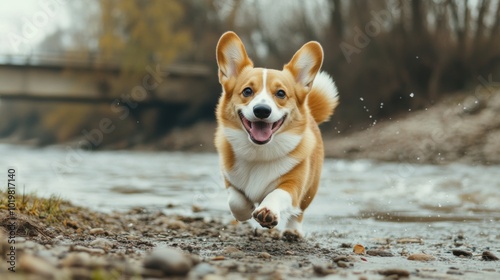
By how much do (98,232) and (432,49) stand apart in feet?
58.7

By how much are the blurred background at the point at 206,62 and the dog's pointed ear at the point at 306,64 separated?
13405mm

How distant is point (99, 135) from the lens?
29812 millimetres

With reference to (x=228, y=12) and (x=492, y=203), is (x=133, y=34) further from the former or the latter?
(x=492, y=203)

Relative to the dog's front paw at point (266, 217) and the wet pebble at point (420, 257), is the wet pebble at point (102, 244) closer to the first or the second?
the dog's front paw at point (266, 217)

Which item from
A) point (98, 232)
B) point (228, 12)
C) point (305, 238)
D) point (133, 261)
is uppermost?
point (228, 12)

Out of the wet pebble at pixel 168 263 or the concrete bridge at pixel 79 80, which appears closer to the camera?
the wet pebble at pixel 168 263

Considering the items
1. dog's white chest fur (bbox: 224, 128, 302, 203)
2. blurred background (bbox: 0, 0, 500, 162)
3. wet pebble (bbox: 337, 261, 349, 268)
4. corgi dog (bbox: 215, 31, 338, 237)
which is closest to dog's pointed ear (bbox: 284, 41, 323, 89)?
corgi dog (bbox: 215, 31, 338, 237)

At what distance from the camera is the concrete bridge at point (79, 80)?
27141 mm

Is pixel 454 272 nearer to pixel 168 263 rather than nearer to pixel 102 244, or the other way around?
pixel 168 263

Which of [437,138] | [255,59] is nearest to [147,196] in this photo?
[437,138]

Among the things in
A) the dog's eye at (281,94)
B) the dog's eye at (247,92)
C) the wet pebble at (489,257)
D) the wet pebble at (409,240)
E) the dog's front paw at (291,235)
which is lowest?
the wet pebble at (489,257)

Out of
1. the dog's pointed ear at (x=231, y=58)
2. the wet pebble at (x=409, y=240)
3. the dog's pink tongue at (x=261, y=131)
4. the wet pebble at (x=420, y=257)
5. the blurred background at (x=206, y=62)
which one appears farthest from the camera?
the blurred background at (x=206, y=62)

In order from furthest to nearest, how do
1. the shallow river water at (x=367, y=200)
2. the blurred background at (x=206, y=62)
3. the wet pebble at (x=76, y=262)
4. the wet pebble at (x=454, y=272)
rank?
1. the blurred background at (x=206, y=62)
2. the shallow river water at (x=367, y=200)
3. the wet pebble at (x=454, y=272)
4. the wet pebble at (x=76, y=262)

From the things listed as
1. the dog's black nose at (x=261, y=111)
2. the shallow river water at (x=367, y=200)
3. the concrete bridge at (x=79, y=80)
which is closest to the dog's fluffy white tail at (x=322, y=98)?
the shallow river water at (x=367, y=200)
